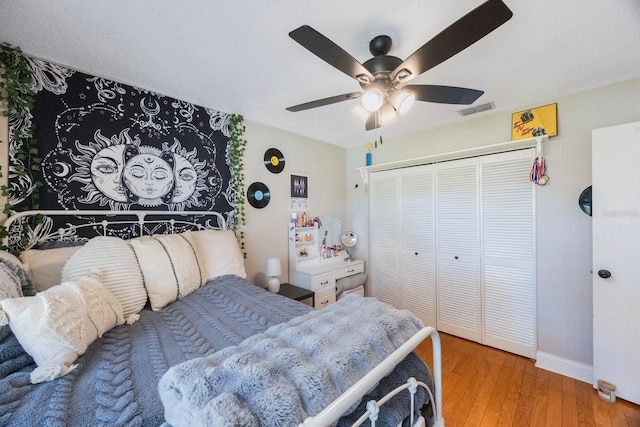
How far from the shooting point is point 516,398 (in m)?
1.86

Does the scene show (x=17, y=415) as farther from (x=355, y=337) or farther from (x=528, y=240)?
(x=528, y=240)

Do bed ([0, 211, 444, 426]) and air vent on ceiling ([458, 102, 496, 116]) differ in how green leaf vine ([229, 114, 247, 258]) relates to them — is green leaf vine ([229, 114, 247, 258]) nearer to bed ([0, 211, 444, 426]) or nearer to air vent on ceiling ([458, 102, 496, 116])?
bed ([0, 211, 444, 426])

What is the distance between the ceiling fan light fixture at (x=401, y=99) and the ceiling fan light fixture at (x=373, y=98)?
13 centimetres

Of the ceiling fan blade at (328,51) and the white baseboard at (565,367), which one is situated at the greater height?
the ceiling fan blade at (328,51)

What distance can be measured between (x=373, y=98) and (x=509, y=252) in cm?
201

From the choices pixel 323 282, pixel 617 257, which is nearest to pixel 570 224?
pixel 617 257

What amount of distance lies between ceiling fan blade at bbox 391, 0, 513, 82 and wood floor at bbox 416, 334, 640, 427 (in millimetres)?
2117

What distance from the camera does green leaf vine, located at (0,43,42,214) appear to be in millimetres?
1511

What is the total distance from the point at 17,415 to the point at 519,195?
10.3 ft

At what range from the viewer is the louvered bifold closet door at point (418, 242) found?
113 inches

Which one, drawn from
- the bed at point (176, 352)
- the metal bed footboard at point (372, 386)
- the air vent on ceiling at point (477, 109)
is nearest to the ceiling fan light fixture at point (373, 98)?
the bed at point (176, 352)

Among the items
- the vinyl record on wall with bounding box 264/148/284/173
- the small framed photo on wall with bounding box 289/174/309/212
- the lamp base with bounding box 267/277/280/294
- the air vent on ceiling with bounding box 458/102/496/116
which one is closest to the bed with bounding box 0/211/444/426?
the lamp base with bounding box 267/277/280/294

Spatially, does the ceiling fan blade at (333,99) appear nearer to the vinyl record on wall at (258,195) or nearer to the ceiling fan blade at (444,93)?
the ceiling fan blade at (444,93)

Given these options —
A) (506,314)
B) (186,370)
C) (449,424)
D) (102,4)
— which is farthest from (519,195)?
(102,4)
